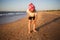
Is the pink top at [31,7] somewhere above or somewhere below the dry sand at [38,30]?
above

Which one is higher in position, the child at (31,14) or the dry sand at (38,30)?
the child at (31,14)

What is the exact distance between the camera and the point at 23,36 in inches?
50.9

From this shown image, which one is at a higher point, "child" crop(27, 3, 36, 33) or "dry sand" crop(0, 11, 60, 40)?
"child" crop(27, 3, 36, 33)

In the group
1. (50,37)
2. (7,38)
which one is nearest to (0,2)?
(7,38)

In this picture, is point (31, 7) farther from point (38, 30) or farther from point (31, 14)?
point (38, 30)

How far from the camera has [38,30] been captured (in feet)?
4.61

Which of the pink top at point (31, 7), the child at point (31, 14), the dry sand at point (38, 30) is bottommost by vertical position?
the dry sand at point (38, 30)

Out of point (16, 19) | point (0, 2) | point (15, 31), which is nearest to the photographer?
point (0, 2)

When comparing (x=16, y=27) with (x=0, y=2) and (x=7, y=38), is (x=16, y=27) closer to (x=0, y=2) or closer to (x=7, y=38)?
(x=7, y=38)

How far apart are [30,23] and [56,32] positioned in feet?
0.87

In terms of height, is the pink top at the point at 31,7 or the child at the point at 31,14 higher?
the pink top at the point at 31,7

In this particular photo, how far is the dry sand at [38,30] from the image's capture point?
126 centimetres

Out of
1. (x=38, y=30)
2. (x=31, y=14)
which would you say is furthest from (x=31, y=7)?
(x=38, y=30)

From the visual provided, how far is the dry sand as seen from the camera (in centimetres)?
126
